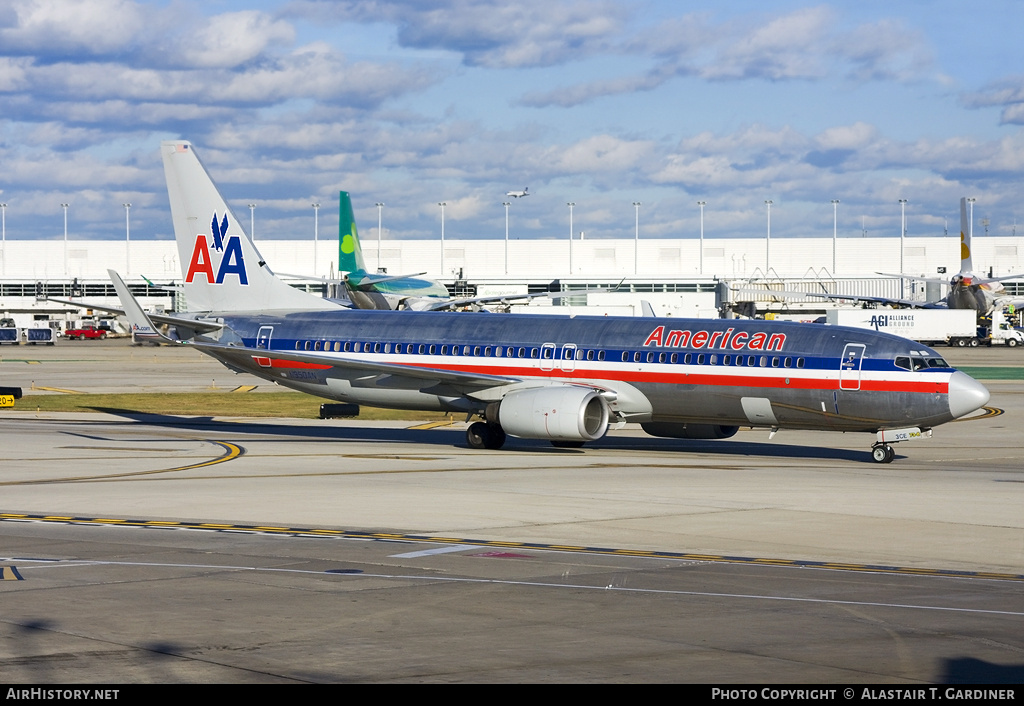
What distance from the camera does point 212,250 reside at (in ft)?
153

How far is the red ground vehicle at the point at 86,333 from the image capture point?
15938 cm

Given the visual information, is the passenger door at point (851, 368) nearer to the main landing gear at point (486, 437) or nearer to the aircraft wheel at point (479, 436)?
the main landing gear at point (486, 437)

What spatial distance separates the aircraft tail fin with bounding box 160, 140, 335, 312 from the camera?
46.1m

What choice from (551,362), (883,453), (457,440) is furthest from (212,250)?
(883,453)

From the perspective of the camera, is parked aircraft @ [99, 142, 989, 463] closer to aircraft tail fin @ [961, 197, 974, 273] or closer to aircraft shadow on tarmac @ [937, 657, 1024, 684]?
aircraft shadow on tarmac @ [937, 657, 1024, 684]

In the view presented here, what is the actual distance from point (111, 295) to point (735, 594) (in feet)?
623

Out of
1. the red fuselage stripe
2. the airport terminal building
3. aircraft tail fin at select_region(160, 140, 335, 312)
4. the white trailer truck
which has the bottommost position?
the red fuselage stripe

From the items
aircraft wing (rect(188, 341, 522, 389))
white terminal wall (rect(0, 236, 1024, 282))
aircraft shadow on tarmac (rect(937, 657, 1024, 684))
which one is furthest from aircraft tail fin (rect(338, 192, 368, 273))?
aircraft shadow on tarmac (rect(937, 657, 1024, 684))

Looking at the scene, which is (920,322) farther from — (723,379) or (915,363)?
(723,379)

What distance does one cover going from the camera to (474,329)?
1634 inches

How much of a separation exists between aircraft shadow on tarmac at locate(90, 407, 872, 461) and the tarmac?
0.73m

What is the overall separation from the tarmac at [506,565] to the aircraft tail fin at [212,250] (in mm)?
8465

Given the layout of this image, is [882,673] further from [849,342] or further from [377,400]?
[377,400]

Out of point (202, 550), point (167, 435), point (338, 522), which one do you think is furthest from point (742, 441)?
point (202, 550)
